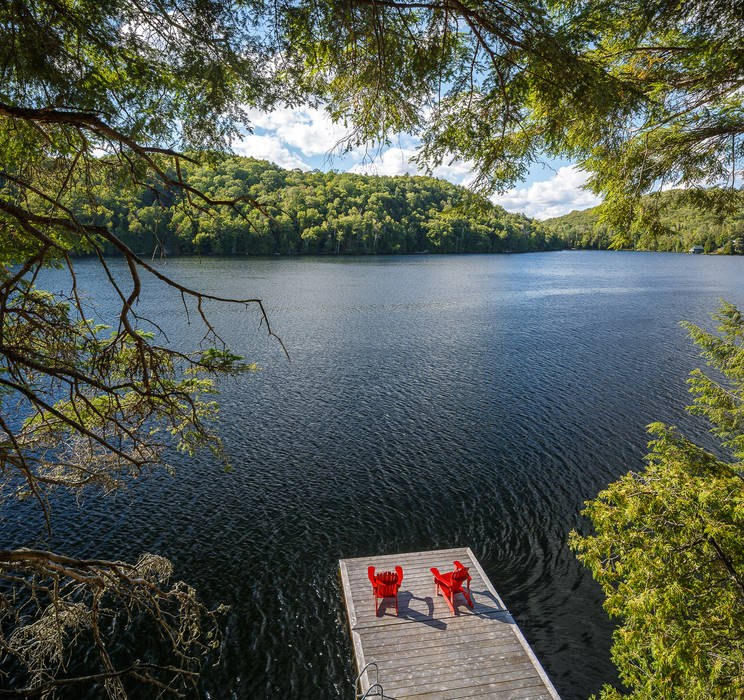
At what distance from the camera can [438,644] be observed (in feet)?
26.6

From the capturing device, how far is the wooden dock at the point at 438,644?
7.31 metres

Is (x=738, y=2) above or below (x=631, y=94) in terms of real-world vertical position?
above

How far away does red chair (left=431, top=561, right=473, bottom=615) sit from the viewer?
29.1ft

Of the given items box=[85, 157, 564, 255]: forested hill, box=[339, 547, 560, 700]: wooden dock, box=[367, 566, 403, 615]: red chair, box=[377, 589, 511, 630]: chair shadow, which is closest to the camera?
box=[339, 547, 560, 700]: wooden dock

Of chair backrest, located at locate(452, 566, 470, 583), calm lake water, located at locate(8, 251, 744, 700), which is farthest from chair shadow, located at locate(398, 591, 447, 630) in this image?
calm lake water, located at locate(8, 251, 744, 700)

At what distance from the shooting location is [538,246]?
122 m

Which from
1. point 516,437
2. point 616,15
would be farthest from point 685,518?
point 516,437

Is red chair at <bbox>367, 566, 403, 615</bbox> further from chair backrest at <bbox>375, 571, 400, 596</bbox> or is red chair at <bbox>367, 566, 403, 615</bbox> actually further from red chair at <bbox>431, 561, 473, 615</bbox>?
red chair at <bbox>431, 561, 473, 615</bbox>

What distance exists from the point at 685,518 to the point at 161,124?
669 centimetres

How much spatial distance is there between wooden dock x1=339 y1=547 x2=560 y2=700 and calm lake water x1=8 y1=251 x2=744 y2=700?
26.5 inches

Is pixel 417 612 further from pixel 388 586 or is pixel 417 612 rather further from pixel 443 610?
pixel 388 586

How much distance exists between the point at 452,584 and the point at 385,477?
528cm

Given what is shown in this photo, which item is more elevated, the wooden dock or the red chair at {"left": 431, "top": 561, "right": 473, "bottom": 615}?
the red chair at {"left": 431, "top": 561, "right": 473, "bottom": 615}

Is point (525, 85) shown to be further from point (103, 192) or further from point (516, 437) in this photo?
point (516, 437)
